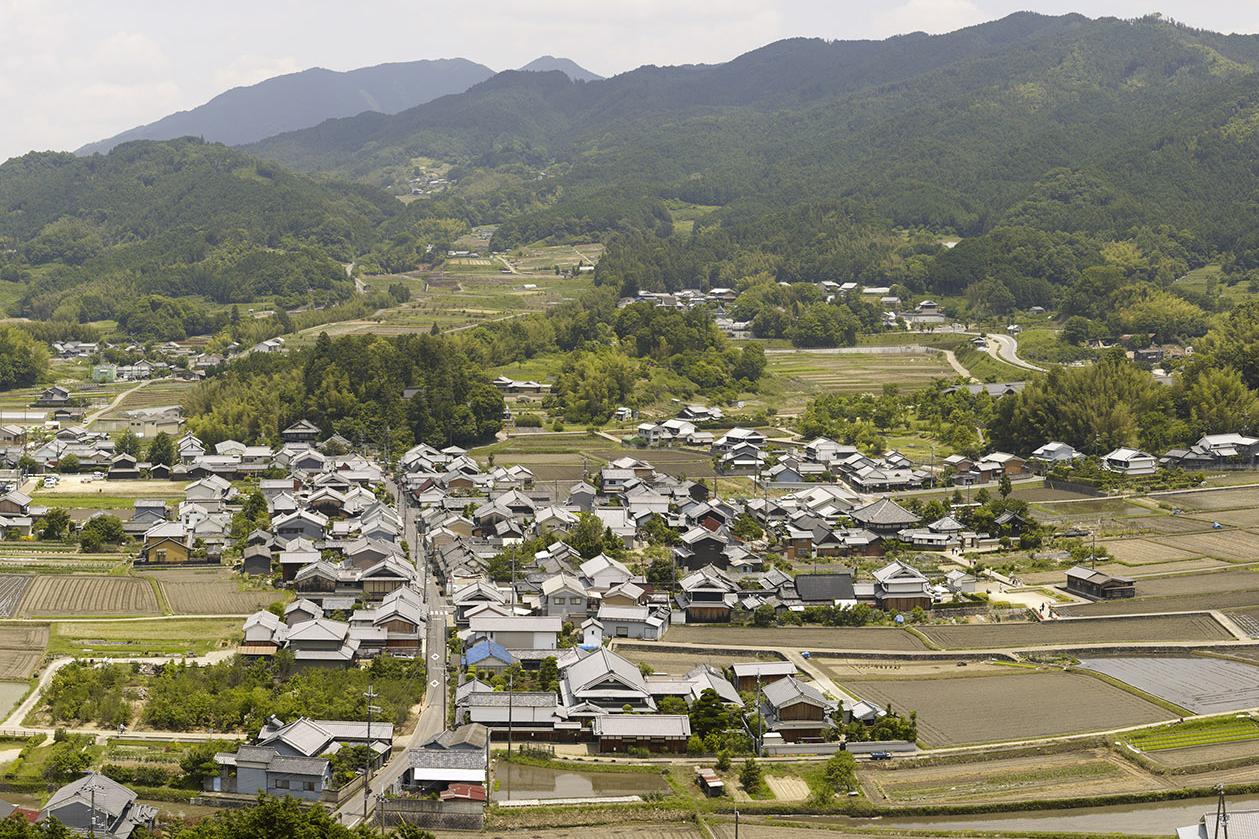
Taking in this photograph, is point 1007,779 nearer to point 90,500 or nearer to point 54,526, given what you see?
point 54,526

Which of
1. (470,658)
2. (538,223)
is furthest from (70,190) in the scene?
(470,658)

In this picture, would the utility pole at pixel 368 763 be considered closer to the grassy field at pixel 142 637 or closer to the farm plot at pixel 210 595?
the grassy field at pixel 142 637

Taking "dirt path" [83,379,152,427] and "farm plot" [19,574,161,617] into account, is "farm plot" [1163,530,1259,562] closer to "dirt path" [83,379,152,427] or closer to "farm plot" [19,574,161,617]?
"farm plot" [19,574,161,617]

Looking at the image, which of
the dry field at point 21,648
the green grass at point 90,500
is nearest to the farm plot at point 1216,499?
the green grass at point 90,500

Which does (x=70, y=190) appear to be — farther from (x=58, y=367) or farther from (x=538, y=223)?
(x=58, y=367)

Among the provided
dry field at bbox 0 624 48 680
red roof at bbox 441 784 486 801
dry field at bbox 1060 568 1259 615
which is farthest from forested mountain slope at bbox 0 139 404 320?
red roof at bbox 441 784 486 801

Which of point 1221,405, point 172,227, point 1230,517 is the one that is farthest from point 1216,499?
point 172,227

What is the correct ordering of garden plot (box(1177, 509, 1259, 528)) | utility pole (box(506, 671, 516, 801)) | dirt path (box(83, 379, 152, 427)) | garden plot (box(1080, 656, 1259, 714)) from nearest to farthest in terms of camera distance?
utility pole (box(506, 671, 516, 801)) < garden plot (box(1080, 656, 1259, 714)) < garden plot (box(1177, 509, 1259, 528)) < dirt path (box(83, 379, 152, 427))
